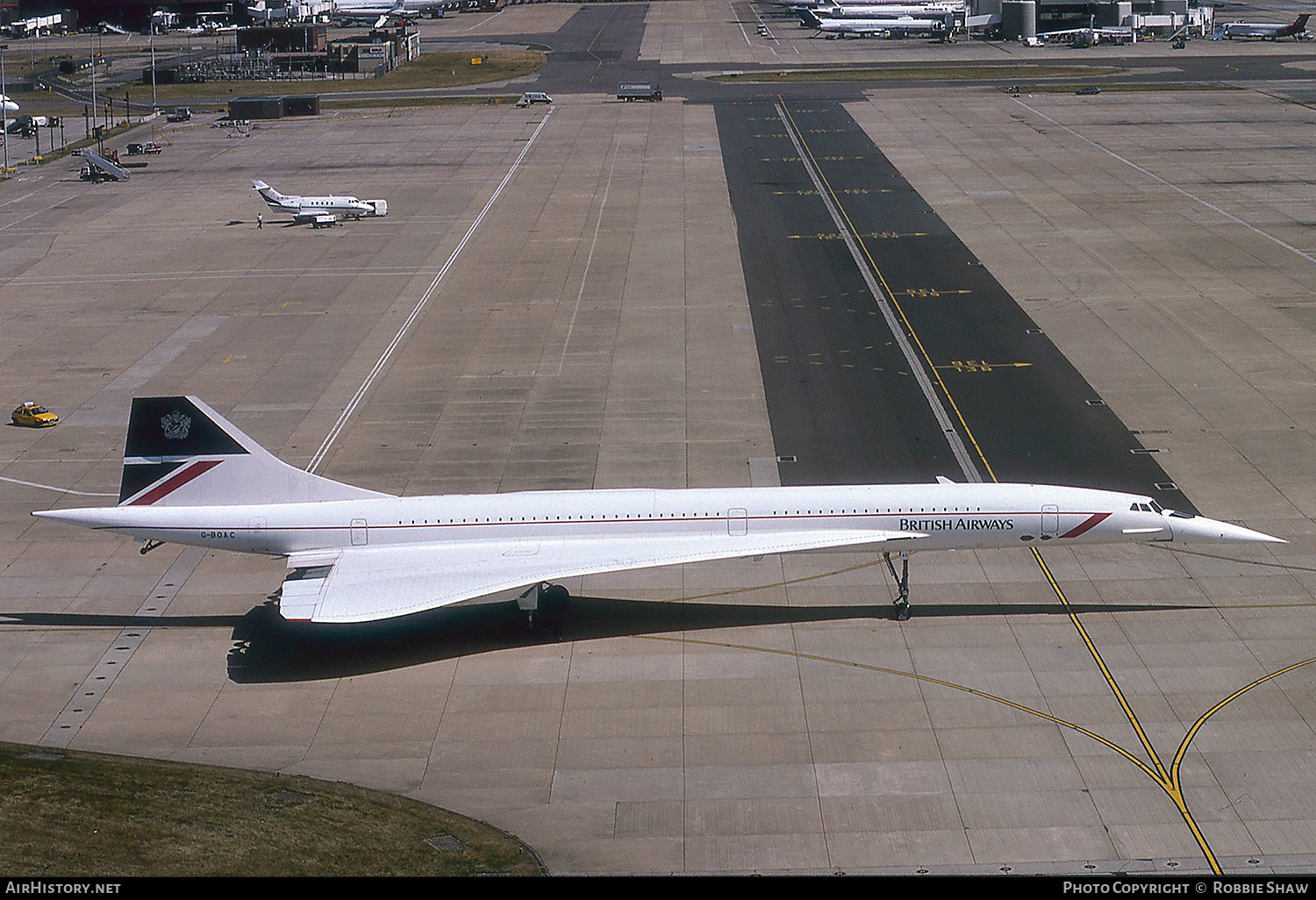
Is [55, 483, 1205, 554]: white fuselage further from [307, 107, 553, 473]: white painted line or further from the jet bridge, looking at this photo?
the jet bridge

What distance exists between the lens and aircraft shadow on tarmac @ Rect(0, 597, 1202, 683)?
3781cm

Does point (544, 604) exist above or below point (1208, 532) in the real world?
below

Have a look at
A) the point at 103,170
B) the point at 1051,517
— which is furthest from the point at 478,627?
the point at 103,170

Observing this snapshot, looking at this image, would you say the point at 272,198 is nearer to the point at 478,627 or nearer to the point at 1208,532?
the point at 478,627

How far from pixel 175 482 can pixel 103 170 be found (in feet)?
279

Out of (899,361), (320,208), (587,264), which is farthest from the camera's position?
(320,208)

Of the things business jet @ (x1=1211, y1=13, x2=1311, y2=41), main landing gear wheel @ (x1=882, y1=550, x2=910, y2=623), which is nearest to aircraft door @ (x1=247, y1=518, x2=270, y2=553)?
main landing gear wheel @ (x1=882, y1=550, x2=910, y2=623)

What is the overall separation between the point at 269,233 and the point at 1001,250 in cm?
4737

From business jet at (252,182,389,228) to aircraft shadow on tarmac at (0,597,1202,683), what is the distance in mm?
57665

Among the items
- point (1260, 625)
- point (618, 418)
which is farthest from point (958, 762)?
point (618, 418)

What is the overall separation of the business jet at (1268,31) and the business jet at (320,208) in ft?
453

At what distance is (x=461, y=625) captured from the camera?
3959cm

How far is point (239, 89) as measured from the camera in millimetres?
167500

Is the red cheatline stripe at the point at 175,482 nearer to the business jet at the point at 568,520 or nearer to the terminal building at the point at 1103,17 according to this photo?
the business jet at the point at 568,520
